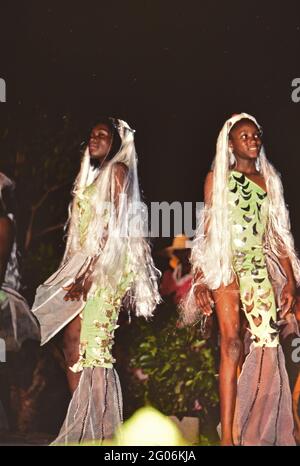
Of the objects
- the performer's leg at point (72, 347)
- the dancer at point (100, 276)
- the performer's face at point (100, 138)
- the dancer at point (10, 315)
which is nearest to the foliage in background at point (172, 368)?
the dancer at point (100, 276)

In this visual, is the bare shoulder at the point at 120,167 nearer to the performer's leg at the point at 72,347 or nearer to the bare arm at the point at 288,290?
the performer's leg at the point at 72,347

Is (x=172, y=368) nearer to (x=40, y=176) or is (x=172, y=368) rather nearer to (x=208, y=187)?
(x=208, y=187)

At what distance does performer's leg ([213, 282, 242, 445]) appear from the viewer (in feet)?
13.7

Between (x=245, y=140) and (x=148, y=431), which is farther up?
(x=245, y=140)

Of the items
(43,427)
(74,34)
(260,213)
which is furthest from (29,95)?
(43,427)

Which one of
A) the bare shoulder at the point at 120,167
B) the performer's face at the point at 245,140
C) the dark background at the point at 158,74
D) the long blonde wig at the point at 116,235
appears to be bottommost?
the long blonde wig at the point at 116,235

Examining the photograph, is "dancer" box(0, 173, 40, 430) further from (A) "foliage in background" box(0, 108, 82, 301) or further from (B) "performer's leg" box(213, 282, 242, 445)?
(B) "performer's leg" box(213, 282, 242, 445)

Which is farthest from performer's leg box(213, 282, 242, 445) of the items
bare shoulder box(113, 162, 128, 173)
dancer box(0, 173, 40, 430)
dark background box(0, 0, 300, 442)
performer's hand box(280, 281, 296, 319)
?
dancer box(0, 173, 40, 430)

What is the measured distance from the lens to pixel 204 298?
169 inches

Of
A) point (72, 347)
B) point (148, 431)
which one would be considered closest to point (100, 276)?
point (72, 347)

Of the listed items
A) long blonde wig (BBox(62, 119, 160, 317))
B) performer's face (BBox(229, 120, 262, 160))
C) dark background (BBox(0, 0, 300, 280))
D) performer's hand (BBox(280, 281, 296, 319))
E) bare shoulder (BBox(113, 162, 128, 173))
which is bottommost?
performer's hand (BBox(280, 281, 296, 319))

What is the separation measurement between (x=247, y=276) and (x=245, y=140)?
0.78 meters

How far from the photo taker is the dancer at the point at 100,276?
4.22 m

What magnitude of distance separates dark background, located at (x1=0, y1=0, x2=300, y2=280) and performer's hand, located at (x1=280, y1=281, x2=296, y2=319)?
74 cm
